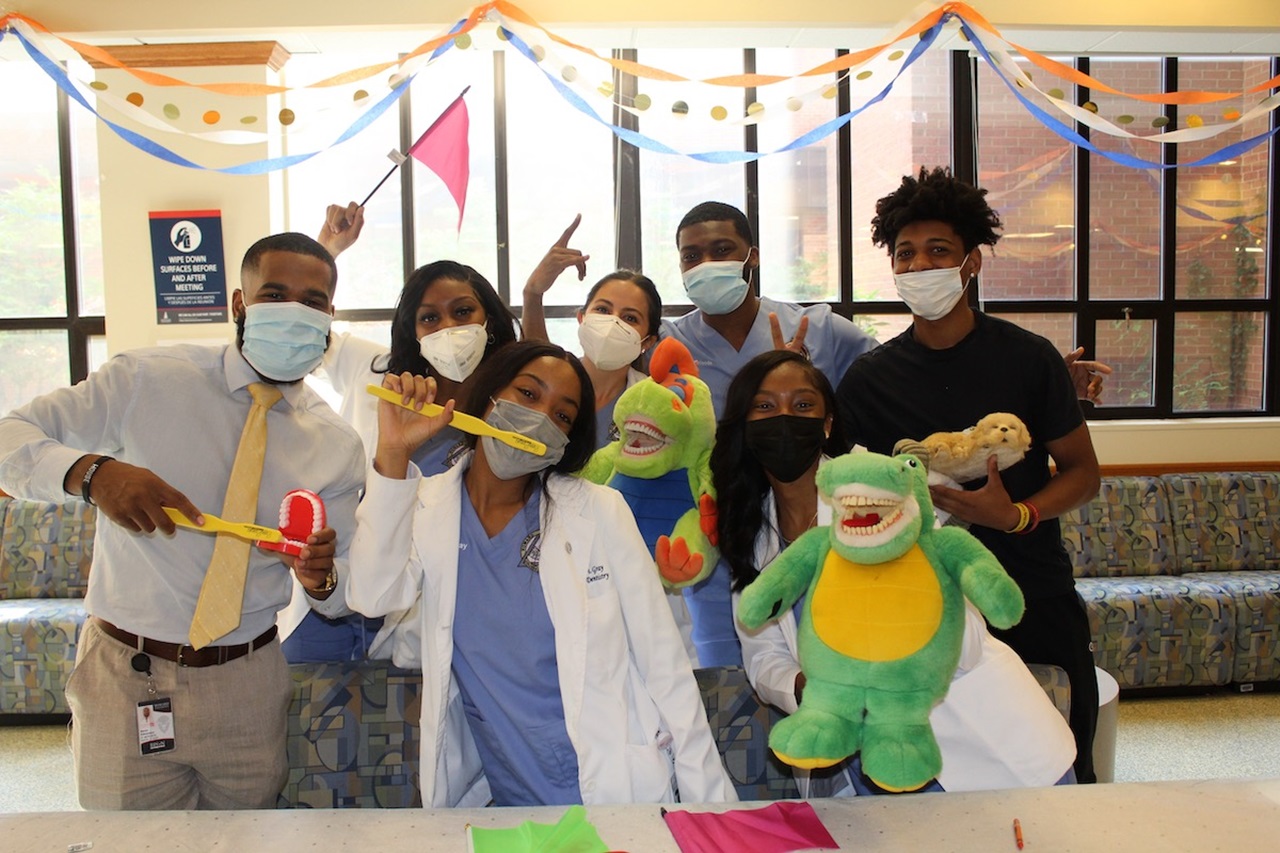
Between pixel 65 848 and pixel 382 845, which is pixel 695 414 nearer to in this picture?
pixel 382 845

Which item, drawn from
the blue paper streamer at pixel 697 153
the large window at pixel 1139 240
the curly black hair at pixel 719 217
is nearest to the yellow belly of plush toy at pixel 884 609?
the curly black hair at pixel 719 217

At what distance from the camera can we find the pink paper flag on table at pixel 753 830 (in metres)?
1.46

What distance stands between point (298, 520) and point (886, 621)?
1.11 m

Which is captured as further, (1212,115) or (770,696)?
(1212,115)

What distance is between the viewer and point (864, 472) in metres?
1.56

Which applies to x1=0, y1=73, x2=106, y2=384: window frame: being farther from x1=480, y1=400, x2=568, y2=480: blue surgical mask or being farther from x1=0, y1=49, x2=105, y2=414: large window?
x1=480, y1=400, x2=568, y2=480: blue surgical mask

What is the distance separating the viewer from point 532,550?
199 cm

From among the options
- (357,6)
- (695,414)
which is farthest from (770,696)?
(357,6)

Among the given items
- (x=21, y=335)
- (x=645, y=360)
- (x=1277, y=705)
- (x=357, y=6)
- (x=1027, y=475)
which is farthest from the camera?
(x=21, y=335)

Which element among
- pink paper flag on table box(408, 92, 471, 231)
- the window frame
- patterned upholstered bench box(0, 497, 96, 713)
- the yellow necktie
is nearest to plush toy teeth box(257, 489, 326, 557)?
the yellow necktie

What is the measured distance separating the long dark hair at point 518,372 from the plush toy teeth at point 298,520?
0.39 meters

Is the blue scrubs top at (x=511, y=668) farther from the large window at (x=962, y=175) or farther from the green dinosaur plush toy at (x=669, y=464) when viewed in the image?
the large window at (x=962, y=175)

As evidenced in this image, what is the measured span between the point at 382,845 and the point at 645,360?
166 centimetres

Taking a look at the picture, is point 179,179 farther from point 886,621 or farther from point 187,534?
point 886,621
